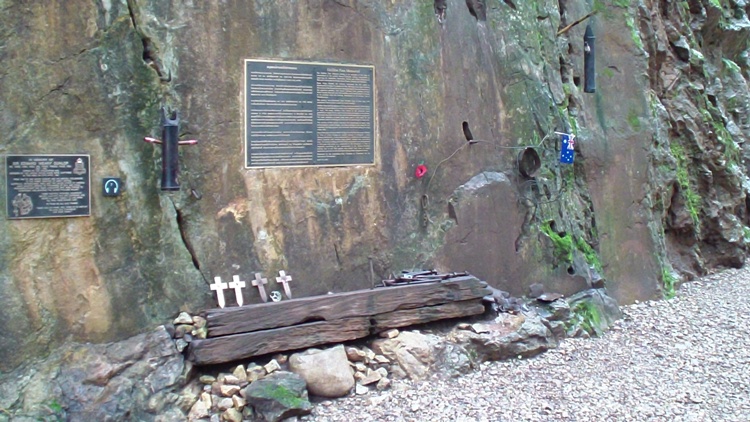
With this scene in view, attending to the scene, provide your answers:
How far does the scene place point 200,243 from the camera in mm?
5699

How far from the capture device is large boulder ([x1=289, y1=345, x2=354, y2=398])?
5.46 m

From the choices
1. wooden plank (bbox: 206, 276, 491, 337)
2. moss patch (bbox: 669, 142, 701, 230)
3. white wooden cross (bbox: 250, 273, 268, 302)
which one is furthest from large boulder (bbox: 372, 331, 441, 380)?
moss patch (bbox: 669, 142, 701, 230)

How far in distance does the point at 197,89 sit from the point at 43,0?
50.8 inches

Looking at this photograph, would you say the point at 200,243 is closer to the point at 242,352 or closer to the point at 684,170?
the point at 242,352

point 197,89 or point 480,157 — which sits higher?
point 197,89

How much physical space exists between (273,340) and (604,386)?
9.32ft

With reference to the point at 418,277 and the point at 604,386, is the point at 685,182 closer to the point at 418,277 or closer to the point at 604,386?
the point at 604,386

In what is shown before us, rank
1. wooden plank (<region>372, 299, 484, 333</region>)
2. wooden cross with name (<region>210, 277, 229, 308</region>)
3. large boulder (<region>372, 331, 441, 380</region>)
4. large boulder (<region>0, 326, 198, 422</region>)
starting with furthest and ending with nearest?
1. wooden plank (<region>372, 299, 484, 333</region>)
2. large boulder (<region>372, 331, 441, 380</region>)
3. wooden cross with name (<region>210, 277, 229, 308</region>)
4. large boulder (<region>0, 326, 198, 422</region>)

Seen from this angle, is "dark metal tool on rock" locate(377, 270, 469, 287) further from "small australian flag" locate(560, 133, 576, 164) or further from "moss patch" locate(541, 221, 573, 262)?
"small australian flag" locate(560, 133, 576, 164)

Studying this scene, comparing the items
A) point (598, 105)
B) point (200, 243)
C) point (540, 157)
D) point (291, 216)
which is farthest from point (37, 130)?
point (598, 105)

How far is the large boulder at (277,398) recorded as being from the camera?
16.6 feet

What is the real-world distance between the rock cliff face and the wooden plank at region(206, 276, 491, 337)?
0.37 metres

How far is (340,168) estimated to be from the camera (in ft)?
20.9

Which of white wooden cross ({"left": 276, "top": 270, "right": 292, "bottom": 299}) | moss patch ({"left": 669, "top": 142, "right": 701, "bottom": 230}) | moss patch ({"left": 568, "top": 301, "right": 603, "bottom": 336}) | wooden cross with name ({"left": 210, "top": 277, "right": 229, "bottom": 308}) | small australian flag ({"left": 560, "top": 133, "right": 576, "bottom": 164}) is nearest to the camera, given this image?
wooden cross with name ({"left": 210, "top": 277, "right": 229, "bottom": 308})
